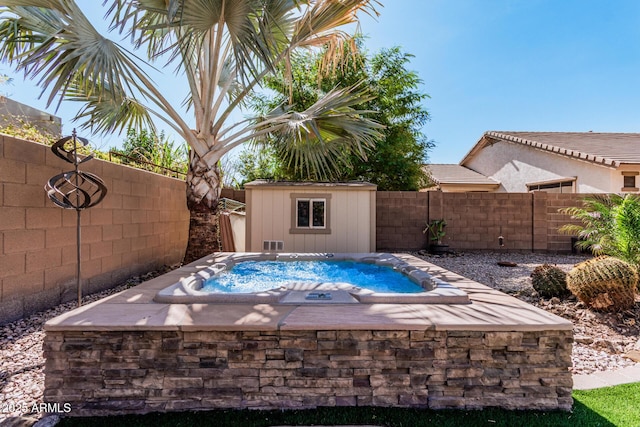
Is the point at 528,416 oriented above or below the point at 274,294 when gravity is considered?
below

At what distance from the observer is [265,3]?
4.17 meters

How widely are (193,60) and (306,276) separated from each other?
408 centimetres

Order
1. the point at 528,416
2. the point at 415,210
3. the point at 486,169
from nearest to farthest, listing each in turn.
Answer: the point at 528,416
the point at 415,210
the point at 486,169

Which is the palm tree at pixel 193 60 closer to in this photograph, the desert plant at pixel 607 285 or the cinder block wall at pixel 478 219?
the cinder block wall at pixel 478 219

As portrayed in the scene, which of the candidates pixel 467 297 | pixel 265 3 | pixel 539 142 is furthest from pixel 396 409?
pixel 539 142

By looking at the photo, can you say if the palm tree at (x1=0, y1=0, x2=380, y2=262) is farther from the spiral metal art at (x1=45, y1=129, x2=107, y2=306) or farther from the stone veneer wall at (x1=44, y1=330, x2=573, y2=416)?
the stone veneer wall at (x1=44, y1=330, x2=573, y2=416)

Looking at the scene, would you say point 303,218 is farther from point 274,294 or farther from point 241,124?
point 274,294

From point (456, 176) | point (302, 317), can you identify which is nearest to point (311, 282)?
point (302, 317)

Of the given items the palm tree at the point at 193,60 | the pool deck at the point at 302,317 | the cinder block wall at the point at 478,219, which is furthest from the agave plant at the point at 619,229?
the palm tree at the point at 193,60

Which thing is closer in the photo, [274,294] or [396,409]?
[396,409]

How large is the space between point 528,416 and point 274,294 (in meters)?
1.86

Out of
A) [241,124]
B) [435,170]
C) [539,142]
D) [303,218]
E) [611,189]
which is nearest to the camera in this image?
[241,124]

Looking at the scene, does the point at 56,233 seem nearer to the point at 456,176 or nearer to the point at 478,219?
the point at 478,219

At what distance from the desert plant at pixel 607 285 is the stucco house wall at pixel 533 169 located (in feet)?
24.8
